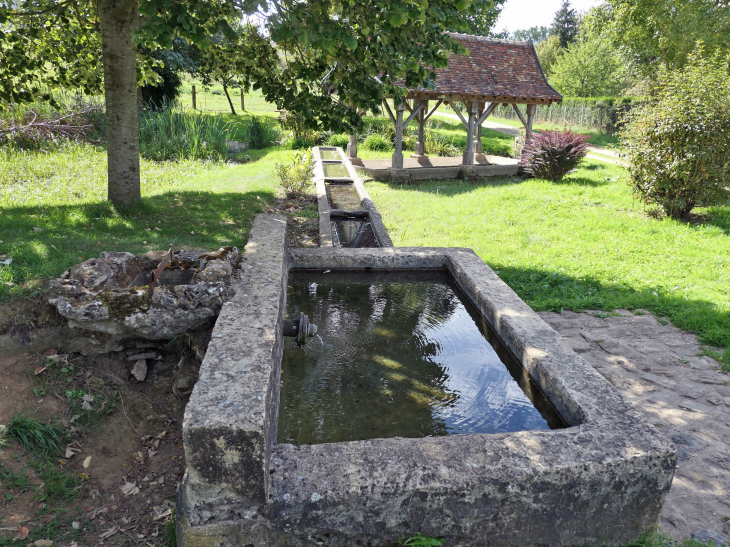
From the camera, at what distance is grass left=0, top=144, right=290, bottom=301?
14.8 ft

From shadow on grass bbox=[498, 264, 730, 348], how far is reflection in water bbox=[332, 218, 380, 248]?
6.32 ft

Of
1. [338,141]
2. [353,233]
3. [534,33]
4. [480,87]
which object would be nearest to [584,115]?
[480,87]

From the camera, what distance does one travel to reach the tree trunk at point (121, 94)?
19.2 ft

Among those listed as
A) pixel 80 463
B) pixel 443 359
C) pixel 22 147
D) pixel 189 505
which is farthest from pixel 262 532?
pixel 22 147

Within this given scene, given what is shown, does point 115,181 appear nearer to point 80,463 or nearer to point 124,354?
point 124,354

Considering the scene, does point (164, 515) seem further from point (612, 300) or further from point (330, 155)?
point (330, 155)

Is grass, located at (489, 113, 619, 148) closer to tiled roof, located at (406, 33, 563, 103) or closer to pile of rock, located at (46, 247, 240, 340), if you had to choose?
tiled roof, located at (406, 33, 563, 103)

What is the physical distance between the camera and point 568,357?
2916 mm

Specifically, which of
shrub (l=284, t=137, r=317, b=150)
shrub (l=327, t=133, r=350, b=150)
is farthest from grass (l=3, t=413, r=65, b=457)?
shrub (l=327, t=133, r=350, b=150)

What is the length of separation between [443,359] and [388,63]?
119 inches

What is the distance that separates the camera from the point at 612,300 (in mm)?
5645

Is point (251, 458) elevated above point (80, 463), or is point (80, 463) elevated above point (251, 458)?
point (251, 458)

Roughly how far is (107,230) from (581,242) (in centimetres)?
684

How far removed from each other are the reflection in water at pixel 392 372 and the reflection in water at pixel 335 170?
8137mm
